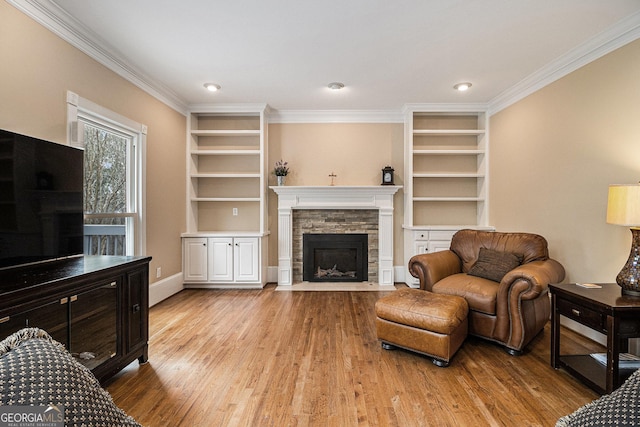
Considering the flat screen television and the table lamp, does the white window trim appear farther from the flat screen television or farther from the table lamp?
the table lamp

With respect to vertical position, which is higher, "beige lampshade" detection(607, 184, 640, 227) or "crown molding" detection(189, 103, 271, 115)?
"crown molding" detection(189, 103, 271, 115)

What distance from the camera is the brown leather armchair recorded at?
2473 millimetres

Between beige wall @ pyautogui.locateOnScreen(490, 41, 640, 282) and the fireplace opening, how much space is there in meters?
2.14

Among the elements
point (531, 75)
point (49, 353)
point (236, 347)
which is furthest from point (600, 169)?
point (49, 353)

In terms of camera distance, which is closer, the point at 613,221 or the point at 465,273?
the point at 613,221

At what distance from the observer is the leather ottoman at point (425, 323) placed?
2.32 metres

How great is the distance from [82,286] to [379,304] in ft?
6.85

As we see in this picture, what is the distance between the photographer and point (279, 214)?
4.76m

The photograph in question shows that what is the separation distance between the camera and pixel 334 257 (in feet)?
16.3

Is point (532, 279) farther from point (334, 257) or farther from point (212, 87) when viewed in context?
point (212, 87)

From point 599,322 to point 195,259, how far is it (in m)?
4.39

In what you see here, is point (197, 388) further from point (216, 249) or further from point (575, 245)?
point (575, 245)
